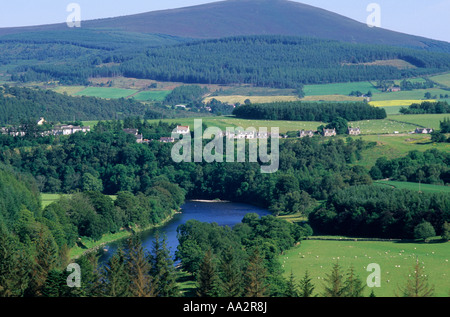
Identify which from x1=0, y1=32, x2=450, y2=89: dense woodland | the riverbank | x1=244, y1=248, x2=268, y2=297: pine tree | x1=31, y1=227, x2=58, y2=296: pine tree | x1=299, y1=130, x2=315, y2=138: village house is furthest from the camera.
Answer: x1=0, y1=32, x2=450, y2=89: dense woodland

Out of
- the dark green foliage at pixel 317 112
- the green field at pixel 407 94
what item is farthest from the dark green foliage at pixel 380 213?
the green field at pixel 407 94

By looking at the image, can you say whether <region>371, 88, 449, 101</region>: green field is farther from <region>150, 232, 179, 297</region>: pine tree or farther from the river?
<region>150, 232, 179, 297</region>: pine tree

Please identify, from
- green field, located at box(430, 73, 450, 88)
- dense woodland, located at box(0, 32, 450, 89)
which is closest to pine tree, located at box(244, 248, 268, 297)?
green field, located at box(430, 73, 450, 88)

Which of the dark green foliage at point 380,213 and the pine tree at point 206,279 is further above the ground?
the pine tree at point 206,279

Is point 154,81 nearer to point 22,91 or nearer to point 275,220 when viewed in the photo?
point 22,91

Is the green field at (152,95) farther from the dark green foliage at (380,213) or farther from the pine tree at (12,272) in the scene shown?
the pine tree at (12,272)
